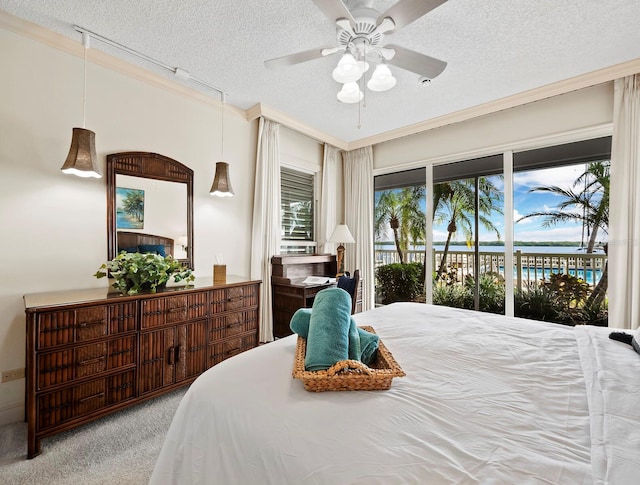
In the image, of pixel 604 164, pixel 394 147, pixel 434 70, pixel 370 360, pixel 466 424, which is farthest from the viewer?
pixel 394 147

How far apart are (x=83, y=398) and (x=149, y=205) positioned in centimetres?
148

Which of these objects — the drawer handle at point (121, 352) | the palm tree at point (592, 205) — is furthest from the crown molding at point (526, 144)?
the drawer handle at point (121, 352)

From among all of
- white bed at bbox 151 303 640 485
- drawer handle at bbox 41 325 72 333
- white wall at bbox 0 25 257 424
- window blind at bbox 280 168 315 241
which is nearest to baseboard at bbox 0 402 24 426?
white wall at bbox 0 25 257 424

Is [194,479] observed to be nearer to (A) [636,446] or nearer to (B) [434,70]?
(A) [636,446]

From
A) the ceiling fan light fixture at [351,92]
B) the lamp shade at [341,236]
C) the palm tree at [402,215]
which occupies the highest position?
the ceiling fan light fixture at [351,92]

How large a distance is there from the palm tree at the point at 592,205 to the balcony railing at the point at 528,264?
84 mm

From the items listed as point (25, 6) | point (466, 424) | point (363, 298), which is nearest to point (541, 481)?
point (466, 424)

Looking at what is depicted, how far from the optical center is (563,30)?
79.6 inches

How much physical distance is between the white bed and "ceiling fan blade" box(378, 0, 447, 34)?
5.16ft

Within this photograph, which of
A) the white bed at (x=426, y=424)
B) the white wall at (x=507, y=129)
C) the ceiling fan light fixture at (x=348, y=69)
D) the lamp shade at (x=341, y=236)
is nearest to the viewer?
the white bed at (x=426, y=424)

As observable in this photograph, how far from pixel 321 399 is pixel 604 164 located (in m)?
3.58

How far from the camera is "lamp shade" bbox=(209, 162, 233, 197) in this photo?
281 centimetres

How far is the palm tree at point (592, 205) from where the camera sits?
9.28 ft

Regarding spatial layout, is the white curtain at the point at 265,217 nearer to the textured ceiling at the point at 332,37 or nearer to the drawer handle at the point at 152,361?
the textured ceiling at the point at 332,37
